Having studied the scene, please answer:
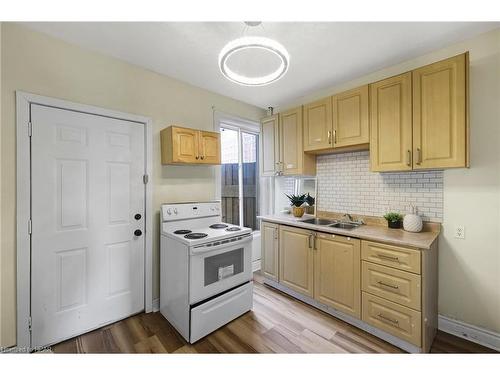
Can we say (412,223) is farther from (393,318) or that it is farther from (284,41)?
(284,41)

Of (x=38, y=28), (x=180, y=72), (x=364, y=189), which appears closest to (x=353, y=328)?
(x=364, y=189)

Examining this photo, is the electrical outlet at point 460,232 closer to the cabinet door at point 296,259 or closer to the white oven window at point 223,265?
the cabinet door at point 296,259

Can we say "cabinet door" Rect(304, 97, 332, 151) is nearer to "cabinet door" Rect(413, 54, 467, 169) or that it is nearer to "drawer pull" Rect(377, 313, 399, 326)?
"cabinet door" Rect(413, 54, 467, 169)

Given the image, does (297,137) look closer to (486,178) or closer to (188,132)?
(188,132)

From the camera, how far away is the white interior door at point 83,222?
1762 millimetres

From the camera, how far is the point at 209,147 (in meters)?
2.56

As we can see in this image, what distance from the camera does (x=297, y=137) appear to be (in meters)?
2.85

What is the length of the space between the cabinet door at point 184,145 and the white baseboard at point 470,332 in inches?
111

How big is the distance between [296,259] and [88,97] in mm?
2627

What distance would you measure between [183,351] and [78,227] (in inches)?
54.0

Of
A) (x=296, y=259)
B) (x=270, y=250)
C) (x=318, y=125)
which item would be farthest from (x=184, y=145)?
(x=296, y=259)

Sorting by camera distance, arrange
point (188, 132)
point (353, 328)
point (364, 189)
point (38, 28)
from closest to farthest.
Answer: point (38, 28) → point (353, 328) → point (188, 132) → point (364, 189)

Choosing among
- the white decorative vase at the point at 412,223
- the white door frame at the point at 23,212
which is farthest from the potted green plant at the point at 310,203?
the white door frame at the point at 23,212

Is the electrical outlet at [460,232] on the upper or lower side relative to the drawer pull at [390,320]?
upper
